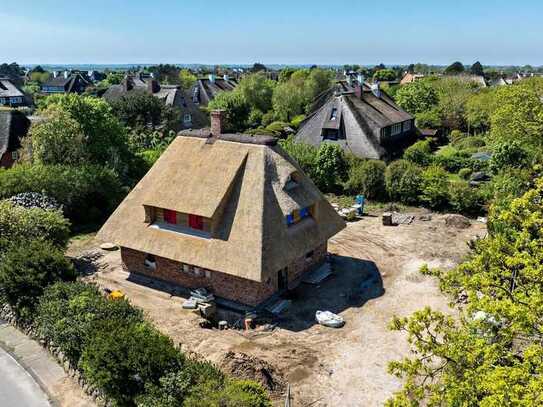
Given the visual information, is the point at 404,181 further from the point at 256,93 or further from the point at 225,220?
the point at 256,93

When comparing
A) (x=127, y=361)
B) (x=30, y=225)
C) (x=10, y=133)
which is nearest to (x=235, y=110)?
(x=10, y=133)

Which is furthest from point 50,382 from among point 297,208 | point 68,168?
point 68,168

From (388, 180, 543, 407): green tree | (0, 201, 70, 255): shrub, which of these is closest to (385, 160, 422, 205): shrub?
(0, 201, 70, 255): shrub

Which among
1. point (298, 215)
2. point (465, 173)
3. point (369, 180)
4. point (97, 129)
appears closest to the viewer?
point (298, 215)

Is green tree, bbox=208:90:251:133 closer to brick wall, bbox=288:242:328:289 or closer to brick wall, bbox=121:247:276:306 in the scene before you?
brick wall, bbox=288:242:328:289

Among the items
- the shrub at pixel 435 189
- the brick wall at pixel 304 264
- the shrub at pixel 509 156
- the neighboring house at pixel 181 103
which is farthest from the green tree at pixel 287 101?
the brick wall at pixel 304 264

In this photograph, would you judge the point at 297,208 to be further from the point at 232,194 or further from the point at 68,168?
→ the point at 68,168
